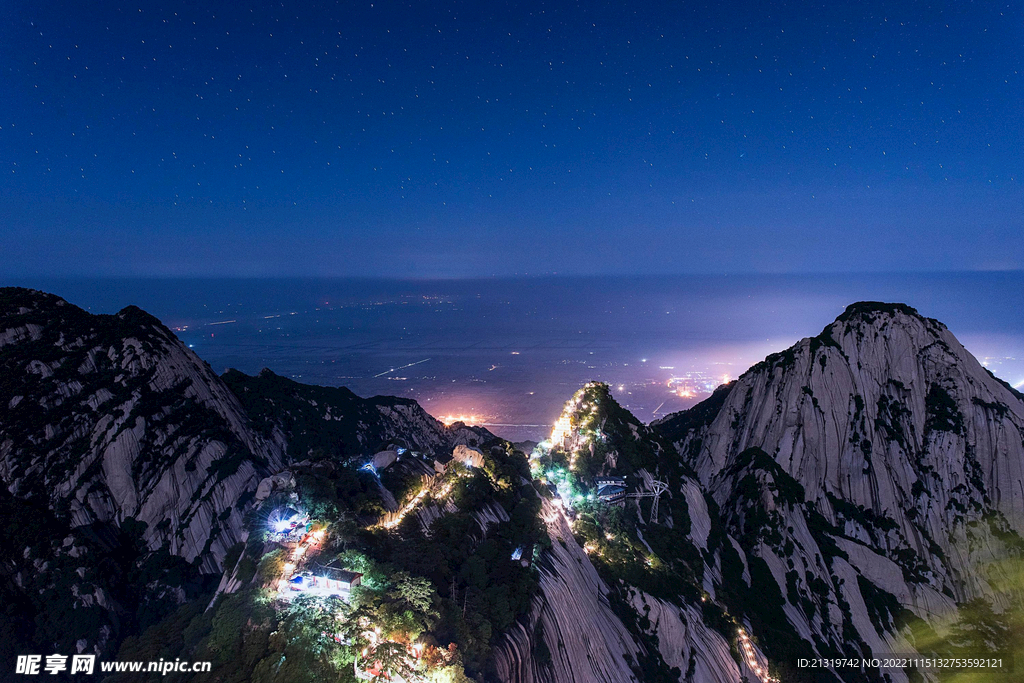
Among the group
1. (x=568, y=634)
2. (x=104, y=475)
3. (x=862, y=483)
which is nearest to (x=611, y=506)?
(x=568, y=634)

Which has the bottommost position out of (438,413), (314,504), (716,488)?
(438,413)

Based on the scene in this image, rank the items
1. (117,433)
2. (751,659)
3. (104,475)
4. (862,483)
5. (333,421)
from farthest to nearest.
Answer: (333,421), (862,483), (117,433), (104,475), (751,659)

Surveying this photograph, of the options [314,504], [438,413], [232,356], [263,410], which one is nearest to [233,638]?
[314,504]

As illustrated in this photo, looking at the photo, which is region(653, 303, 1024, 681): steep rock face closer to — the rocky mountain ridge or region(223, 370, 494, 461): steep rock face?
the rocky mountain ridge

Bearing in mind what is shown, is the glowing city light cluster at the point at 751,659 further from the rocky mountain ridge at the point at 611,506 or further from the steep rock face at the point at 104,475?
the steep rock face at the point at 104,475

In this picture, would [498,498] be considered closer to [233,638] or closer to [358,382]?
[233,638]

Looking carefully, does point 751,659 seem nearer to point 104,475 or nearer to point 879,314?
point 879,314

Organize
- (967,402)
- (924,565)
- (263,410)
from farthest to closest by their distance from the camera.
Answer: (263,410) → (967,402) → (924,565)
